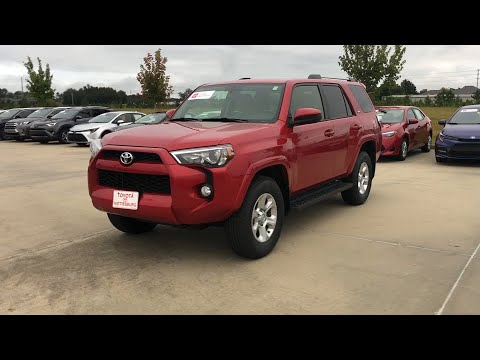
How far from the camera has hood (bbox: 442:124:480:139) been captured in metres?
10.8

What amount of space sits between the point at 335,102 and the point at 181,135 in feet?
9.16

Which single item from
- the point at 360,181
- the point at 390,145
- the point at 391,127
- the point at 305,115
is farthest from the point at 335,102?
the point at 391,127

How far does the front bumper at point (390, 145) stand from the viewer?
11.9 m

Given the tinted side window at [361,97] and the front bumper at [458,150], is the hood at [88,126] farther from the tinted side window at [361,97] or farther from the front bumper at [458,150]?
the tinted side window at [361,97]

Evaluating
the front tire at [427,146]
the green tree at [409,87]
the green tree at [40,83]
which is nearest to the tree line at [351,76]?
the green tree at [40,83]

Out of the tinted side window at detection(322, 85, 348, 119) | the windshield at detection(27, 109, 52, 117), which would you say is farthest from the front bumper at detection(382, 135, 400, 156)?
the windshield at detection(27, 109, 52, 117)

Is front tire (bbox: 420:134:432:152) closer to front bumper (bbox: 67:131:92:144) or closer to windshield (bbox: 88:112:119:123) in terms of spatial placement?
windshield (bbox: 88:112:119:123)

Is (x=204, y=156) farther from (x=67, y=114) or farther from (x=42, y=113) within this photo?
(x=42, y=113)

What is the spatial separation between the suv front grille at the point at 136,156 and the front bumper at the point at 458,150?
896 cm

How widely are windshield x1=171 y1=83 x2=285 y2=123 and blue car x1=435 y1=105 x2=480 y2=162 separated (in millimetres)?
7217

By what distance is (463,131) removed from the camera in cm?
1098
